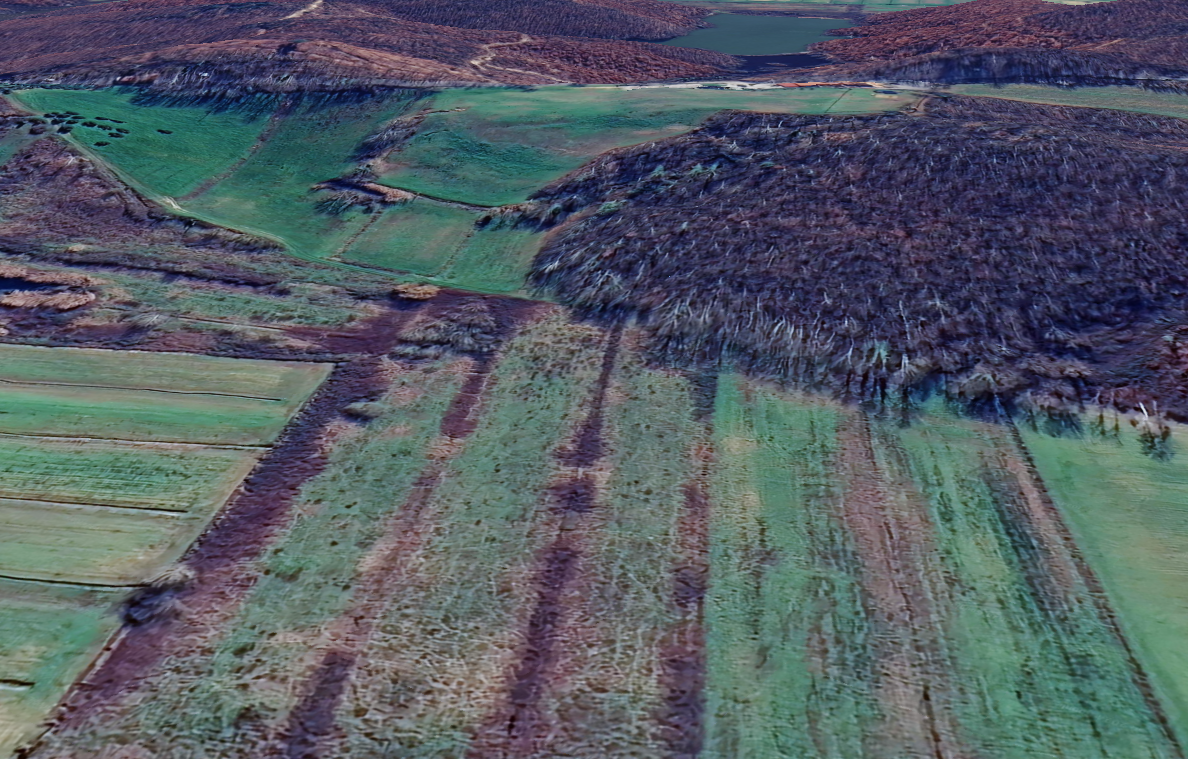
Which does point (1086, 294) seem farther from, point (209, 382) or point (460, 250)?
point (209, 382)

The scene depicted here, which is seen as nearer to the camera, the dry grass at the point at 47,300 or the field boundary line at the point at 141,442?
the field boundary line at the point at 141,442

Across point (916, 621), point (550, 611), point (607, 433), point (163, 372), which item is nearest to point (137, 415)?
point (163, 372)

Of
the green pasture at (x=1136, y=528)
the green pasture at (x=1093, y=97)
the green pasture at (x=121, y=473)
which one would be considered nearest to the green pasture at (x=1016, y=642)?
the green pasture at (x=1136, y=528)

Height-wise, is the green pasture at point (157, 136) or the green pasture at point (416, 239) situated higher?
the green pasture at point (157, 136)

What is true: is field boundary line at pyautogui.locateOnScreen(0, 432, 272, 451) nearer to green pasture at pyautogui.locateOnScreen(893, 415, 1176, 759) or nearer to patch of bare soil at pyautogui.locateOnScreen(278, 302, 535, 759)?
patch of bare soil at pyautogui.locateOnScreen(278, 302, 535, 759)

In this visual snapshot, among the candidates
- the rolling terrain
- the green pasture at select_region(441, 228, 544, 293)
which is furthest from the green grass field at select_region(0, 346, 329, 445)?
the green pasture at select_region(441, 228, 544, 293)

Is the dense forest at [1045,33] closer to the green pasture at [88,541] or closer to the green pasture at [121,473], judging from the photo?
the green pasture at [121,473]
